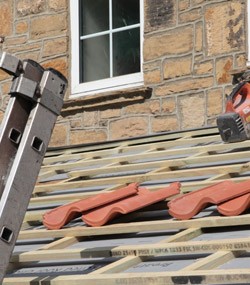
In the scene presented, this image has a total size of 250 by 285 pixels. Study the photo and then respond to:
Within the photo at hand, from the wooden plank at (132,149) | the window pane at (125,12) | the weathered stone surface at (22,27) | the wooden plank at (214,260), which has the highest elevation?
the weathered stone surface at (22,27)

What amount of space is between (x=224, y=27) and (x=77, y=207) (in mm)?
2790

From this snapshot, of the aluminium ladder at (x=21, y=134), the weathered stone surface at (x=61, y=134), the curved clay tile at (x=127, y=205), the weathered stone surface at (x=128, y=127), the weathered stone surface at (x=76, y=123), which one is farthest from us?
the weathered stone surface at (x=61, y=134)

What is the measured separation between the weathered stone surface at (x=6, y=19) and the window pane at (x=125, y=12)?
3.77ft

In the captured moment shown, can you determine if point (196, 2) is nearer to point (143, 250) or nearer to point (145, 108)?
point (145, 108)

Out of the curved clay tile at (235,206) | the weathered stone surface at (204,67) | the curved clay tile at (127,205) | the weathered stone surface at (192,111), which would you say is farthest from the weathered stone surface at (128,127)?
the curved clay tile at (235,206)

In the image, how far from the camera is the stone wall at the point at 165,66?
862 cm

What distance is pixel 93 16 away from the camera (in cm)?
986

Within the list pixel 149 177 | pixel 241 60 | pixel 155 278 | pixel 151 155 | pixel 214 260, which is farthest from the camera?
pixel 241 60

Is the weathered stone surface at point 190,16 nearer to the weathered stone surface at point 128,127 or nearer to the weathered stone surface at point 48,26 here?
the weathered stone surface at point 128,127

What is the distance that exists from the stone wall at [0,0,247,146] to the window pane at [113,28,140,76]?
244 millimetres

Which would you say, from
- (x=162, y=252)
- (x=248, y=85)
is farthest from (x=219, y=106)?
(x=162, y=252)

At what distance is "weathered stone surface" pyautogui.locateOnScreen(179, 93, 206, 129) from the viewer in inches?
344

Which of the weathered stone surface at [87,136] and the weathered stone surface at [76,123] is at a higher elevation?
the weathered stone surface at [76,123]

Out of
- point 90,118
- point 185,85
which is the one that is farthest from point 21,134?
point 90,118
